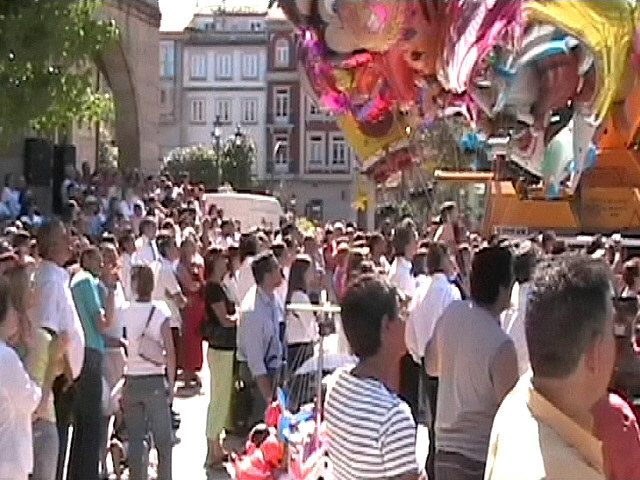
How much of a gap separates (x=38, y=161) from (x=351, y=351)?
26.6m

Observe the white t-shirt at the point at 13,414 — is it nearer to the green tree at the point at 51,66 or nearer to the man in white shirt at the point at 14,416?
the man in white shirt at the point at 14,416

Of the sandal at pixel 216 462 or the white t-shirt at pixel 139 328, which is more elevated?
the white t-shirt at pixel 139 328

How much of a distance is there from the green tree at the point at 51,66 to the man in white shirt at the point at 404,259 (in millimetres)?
3536

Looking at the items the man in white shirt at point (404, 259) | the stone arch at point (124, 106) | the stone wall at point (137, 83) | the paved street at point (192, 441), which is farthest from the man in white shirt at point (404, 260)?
the stone arch at point (124, 106)

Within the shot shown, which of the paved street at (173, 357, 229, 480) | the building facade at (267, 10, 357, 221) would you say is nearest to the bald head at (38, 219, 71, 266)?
the paved street at (173, 357, 229, 480)

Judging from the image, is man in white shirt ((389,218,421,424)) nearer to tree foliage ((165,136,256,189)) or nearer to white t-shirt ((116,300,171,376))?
white t-shirt ((116,300,171,376))

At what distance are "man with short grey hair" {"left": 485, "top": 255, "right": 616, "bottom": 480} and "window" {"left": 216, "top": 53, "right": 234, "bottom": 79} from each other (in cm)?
9248

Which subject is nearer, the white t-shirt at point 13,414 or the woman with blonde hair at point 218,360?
the white t-shirt at point 13,414

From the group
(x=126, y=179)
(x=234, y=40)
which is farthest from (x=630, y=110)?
(x=234, y=40)

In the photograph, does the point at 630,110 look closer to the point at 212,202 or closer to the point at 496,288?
the point at 496,288

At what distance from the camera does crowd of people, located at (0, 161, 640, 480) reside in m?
3.63

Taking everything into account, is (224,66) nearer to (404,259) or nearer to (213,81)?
(213,81)

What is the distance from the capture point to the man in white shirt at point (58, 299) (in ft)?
27.0

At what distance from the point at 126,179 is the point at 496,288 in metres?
27.5
